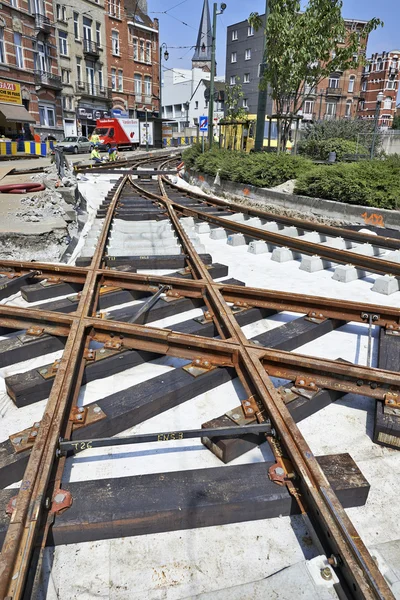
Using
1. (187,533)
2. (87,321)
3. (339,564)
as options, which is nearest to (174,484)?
(187,533)

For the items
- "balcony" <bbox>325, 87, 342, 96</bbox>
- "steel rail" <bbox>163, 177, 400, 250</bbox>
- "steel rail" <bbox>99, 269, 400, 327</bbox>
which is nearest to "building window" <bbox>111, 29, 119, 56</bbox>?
"balcony" <bbox>325, 87, 342, 96</bbox>

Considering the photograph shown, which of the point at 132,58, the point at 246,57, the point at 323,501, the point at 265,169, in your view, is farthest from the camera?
the point at 246,57

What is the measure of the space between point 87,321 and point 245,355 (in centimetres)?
126

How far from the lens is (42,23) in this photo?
4072 centimetres

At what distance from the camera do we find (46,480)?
66.6 inches

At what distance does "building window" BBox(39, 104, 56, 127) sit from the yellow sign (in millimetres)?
3883

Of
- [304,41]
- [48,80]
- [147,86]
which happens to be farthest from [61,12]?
[304,41]

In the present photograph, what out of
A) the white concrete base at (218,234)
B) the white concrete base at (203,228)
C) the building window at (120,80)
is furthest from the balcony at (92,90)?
the white concrete base at (218,234)

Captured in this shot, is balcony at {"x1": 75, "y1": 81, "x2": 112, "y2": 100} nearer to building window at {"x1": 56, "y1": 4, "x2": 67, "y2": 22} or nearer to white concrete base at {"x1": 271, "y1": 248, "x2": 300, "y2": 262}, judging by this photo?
building window at {"x1": 56, "y1": 4, "x2": 67, "y2": 22}

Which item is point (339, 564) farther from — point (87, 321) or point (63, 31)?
point (63, 31)

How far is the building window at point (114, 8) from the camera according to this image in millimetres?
51125

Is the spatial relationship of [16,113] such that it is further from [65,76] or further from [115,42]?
[115,42]

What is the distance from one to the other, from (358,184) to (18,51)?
137 ft

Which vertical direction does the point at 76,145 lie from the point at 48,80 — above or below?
below
